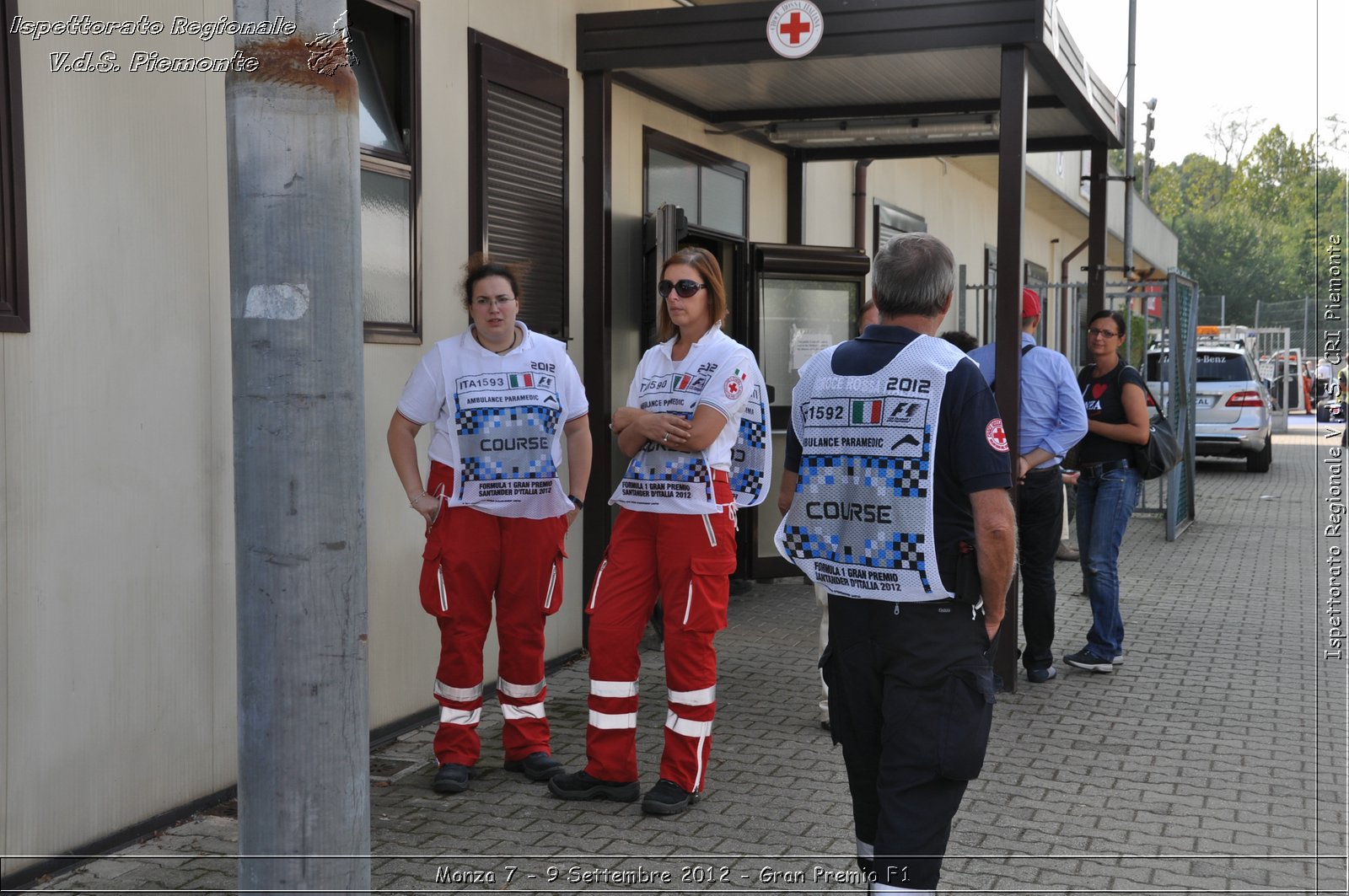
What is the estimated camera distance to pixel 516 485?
196 inches

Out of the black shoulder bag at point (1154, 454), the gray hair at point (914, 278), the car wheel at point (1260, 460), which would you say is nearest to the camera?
the gray hair at point (914, 278)

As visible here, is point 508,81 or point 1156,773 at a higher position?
point 508,81

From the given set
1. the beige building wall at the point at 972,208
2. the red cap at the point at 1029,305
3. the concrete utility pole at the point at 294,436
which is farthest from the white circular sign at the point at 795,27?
the concrete utility pole at the point at 294,436

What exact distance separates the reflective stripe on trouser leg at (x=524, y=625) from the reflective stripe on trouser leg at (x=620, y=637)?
0.30 m

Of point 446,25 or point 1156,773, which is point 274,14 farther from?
point 1156,773

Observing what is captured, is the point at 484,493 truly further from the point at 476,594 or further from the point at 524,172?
the point at 524,172

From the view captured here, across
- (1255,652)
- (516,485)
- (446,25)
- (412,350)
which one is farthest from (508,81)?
(1255,652)

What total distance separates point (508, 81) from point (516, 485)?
8.55 ft

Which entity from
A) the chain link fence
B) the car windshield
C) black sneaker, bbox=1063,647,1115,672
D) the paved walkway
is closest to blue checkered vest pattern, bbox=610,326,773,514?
the paved walkway

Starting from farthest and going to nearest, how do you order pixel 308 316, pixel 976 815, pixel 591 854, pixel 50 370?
pixel 976 815, pixel 591 854, pixel 50 370, pixel 308 316

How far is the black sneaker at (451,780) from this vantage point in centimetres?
493

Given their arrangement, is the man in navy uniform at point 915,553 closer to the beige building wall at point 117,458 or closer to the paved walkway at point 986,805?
the paved walkway at point 986,805

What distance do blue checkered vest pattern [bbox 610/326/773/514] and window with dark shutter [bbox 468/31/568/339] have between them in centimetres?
176

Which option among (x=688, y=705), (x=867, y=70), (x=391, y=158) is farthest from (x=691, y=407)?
(x=867, y=70)
